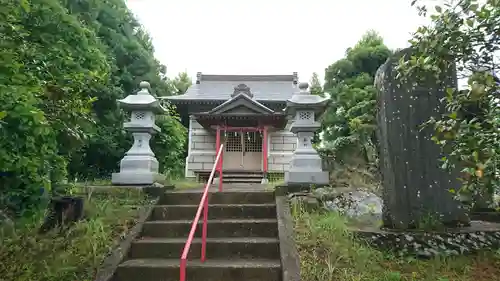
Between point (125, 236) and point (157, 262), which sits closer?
point (157, 262)

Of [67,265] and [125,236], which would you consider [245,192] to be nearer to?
[125,236]

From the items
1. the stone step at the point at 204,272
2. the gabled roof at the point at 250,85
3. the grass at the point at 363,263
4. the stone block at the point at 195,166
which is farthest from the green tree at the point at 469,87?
the gabled roof at the point at 250,85

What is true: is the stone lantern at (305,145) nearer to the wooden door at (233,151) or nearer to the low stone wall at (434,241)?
the low stone wall at (434,241)

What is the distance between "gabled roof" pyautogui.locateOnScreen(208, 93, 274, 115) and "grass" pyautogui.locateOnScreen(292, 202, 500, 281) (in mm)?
9857

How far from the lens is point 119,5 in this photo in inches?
402

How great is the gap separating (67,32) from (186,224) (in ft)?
9.58

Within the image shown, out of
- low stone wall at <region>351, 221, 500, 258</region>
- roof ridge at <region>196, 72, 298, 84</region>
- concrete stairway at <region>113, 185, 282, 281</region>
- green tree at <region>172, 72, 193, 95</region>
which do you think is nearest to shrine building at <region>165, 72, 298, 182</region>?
roof ridge at <region>196, 72, 298, 84</region>

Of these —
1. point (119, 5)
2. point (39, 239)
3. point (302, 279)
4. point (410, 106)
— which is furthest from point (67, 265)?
point (119, 5)

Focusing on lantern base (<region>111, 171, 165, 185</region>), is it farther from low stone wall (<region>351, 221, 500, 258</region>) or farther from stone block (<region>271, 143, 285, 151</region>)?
stone block (<region>271, 143, 285, 151</region>)

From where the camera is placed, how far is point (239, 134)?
14.7 meters

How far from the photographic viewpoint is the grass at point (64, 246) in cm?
312

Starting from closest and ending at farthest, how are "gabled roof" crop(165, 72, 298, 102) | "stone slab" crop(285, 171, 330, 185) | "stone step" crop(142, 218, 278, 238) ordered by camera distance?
"stone step" crop(142, 218, 278, 238) < "stone slab" crop(285, 171, 330, 185) < "gabled roof" crop(165, 72, 298, 102)

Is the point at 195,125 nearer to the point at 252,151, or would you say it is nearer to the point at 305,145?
the point at 252,151

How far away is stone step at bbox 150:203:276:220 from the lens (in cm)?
472
